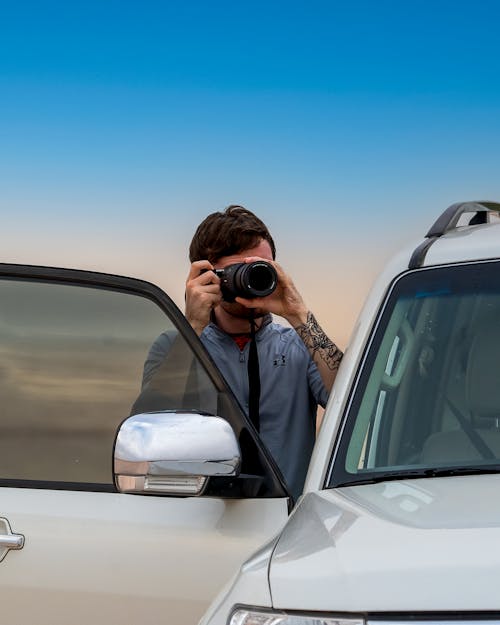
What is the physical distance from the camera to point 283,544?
2094 mm

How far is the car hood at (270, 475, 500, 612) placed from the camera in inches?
69.5

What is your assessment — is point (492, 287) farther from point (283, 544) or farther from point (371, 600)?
point (371, 600)

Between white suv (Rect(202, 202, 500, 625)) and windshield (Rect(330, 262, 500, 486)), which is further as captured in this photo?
windshield (Rect(330, 262, 500, 486))

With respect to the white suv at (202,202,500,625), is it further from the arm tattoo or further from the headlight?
the arm tattoo

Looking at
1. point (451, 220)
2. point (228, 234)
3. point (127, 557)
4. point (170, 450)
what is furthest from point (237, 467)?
point (228, 234)

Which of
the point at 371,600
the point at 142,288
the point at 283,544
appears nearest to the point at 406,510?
the point at 283,544

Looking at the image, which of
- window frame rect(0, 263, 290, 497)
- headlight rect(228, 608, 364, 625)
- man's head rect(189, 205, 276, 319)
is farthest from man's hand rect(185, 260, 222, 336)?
headlight rect(228, 608, 364, 625)

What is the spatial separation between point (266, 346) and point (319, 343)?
0.73ft

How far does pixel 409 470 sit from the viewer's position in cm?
244

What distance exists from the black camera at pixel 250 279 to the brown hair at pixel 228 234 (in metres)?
0.37

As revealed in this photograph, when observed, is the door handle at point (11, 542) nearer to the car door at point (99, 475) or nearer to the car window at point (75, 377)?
the car door at point (99, 475)

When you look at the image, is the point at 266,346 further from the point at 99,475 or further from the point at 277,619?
the point at 277,619

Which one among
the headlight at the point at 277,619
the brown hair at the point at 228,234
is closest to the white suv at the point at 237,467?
the headlight at the point at 277,619

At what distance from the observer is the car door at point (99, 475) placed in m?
3.03
